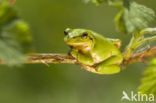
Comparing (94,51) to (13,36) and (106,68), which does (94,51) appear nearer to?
(106,68)

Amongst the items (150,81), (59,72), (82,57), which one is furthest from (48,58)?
(59,72)

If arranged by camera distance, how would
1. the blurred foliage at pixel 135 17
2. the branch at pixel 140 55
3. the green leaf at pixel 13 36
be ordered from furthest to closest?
the branch at pixel 140 55
the blurred foliage at pixel 135 17
the green leaf at pixel 13 36

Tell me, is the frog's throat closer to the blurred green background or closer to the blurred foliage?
the blurred foliage

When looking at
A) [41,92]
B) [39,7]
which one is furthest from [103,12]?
[41,92]

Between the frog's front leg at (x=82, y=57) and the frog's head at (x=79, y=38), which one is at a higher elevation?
the frog's head at (x=79, y=38)

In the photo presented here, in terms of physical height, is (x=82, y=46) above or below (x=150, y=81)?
above

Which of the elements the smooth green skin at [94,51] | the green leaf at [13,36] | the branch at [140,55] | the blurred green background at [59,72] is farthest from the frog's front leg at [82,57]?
the blurred green background at [59,72]

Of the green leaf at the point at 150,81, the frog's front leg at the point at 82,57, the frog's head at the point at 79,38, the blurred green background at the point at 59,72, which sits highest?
the blurred green background at the point at 59,72

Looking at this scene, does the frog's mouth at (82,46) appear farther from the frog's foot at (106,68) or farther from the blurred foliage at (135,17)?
the blurred foliage at (135,17)
